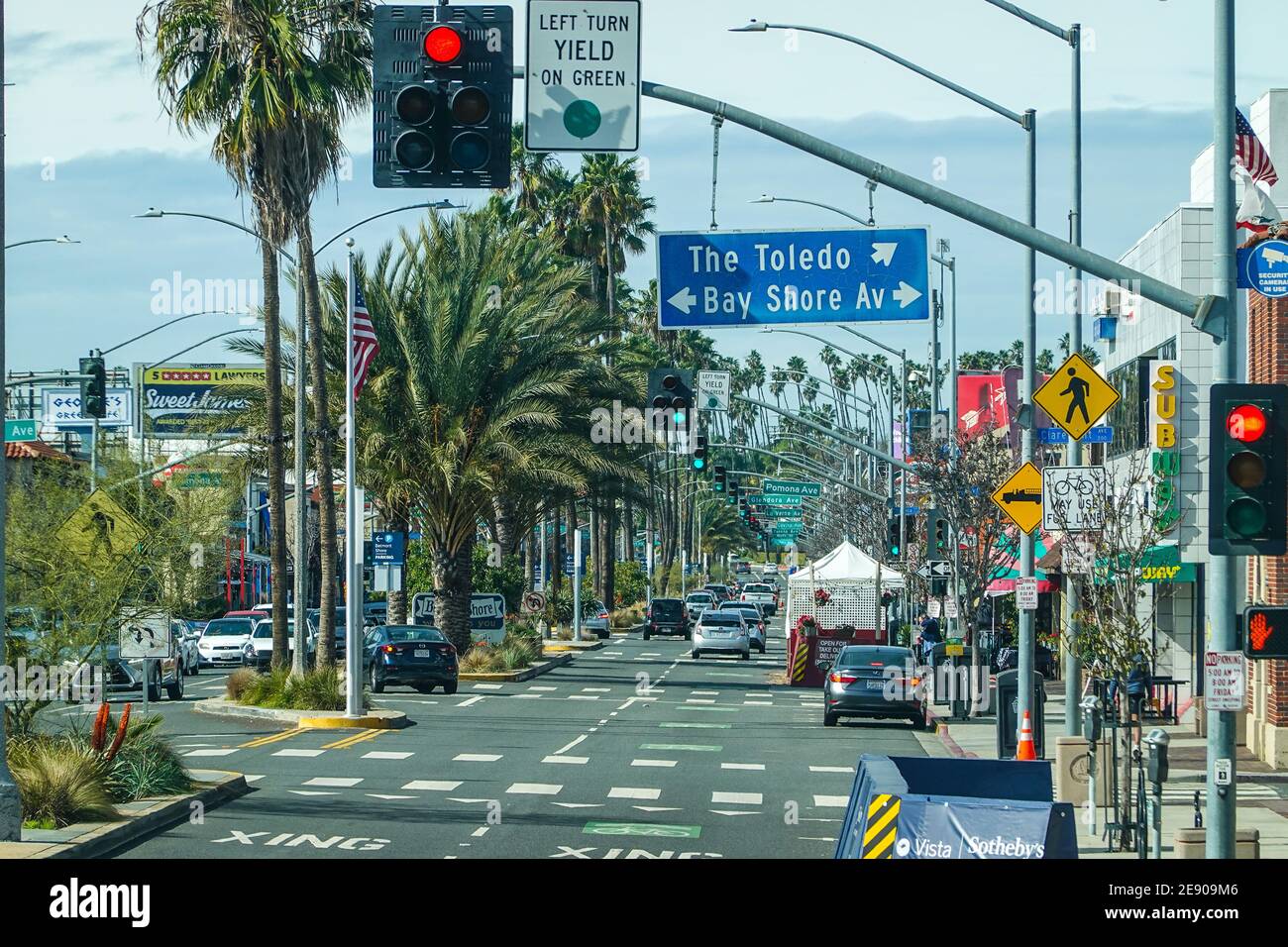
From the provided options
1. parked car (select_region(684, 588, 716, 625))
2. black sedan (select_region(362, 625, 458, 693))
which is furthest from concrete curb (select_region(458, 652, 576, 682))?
parked car (select_region(684, 588, 716, 625))

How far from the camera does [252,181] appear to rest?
31812 millimetres

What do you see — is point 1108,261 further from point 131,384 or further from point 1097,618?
point 131,384

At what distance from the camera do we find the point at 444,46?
39.5ft

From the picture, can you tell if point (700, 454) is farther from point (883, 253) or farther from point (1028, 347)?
point (883, 253)

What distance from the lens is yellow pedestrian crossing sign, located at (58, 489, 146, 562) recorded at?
21.2 metres

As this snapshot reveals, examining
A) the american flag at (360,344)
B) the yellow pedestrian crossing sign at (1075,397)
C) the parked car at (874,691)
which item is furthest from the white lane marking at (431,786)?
the parked car at (874,691)

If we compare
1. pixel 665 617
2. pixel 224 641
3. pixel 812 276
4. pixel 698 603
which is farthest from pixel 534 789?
pixel 698 603

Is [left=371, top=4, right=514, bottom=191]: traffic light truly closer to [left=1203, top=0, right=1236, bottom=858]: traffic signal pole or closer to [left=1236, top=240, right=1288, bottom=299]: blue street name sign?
[left=1203, top=0, right=1236, bottom=858]: traffic signal pole

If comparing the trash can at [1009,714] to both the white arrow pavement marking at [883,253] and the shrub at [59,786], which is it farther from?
the shrub at [59,786]

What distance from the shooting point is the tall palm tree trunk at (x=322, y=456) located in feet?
102

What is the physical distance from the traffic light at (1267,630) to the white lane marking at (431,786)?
1056cm

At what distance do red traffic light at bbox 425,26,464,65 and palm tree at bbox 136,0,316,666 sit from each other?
19007mm

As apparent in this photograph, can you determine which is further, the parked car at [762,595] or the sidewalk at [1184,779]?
the parked car at [762,595]
